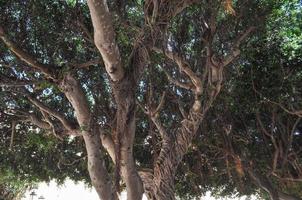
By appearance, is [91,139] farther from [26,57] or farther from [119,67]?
[26,57]

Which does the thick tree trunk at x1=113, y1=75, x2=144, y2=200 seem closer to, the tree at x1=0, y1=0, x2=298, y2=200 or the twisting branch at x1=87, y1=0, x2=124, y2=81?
the tree at x1=0, y1=0, x2=298, y2=200

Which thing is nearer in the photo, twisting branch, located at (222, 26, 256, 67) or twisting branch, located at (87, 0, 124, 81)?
twisting branch, located at (87, 0, 124, 81)

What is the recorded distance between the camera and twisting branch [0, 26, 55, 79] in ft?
24.9

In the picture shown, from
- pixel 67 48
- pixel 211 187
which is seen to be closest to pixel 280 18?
pixel 67 48

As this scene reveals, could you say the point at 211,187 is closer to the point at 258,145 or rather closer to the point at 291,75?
the point at 258,145

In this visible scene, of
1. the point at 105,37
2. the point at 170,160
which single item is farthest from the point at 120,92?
the point at 170,160

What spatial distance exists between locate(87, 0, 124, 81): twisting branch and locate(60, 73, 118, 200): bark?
832mm

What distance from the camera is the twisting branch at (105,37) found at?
634cm

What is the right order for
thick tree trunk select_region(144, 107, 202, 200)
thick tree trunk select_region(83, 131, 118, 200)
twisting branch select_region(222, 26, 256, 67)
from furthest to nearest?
1. thick tree trunk select_region(144, 107, 202, 200)
2. twisting branch select_region(222, 26, 256, 67)
3. thick tree trunk select_region(83, 131, 118, 200)

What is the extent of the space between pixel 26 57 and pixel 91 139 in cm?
179

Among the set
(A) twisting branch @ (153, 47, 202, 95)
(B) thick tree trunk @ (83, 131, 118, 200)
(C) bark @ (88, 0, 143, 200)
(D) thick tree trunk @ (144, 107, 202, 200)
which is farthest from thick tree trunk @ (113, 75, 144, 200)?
(A) twisting branch @ (153, 47, 202, 95)

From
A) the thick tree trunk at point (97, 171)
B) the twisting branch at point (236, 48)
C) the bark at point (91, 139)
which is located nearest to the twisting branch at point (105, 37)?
the bark at point (91, 139)

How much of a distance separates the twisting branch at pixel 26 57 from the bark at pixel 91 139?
0.37 m

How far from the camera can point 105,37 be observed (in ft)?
21.7
